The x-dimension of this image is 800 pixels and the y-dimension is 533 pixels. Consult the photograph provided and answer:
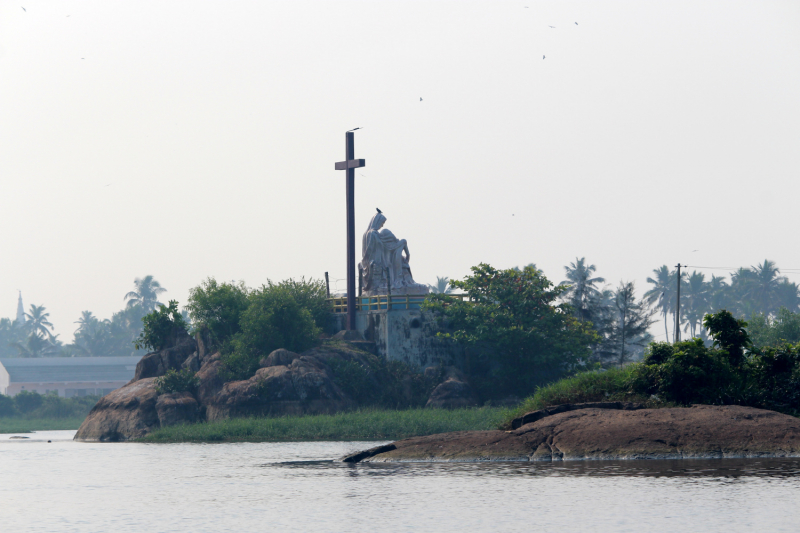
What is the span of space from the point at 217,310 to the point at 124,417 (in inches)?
385

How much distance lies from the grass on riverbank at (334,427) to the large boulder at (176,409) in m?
2.03

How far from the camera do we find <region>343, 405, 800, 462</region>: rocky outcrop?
89.2ft

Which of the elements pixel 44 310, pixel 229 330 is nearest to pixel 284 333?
pixel 229 330

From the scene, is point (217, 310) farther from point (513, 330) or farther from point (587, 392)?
point (587, 392)

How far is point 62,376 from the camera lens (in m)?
116

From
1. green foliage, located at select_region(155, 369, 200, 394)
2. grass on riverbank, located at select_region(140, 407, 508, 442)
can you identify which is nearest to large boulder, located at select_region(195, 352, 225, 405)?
green foliage, located at select_region(155, 369, 200, 394)

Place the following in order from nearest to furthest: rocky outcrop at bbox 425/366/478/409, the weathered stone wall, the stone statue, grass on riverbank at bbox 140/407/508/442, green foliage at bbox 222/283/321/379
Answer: grass on riverbank at bbox 140/407/508/442 < rocky outcrop at bbox 425/366/478/409 < green foliage at bbox 222/283/321/379 < the weathered stone wall < the stone statue

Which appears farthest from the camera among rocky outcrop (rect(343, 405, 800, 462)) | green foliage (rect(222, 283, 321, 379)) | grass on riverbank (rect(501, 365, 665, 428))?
green foliage (rect(222, 283, 321, 379))

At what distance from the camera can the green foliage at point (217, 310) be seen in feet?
207

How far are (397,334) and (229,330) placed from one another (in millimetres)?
10669

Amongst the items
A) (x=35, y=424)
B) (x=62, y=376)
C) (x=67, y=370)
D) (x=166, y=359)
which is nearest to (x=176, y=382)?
(x=166, y=359)

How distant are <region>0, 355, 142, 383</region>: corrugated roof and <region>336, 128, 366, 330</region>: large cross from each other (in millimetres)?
62389

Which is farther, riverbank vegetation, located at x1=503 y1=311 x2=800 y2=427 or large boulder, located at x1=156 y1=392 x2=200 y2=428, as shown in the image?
large boulder, located at x1=156 y1=392 x2=200 y2=428

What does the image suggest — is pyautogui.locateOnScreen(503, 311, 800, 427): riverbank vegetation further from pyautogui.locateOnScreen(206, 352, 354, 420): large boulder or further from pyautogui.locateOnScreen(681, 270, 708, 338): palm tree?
pyautogui.locateOnScreen(681, 270, 708, 338): palm tree
